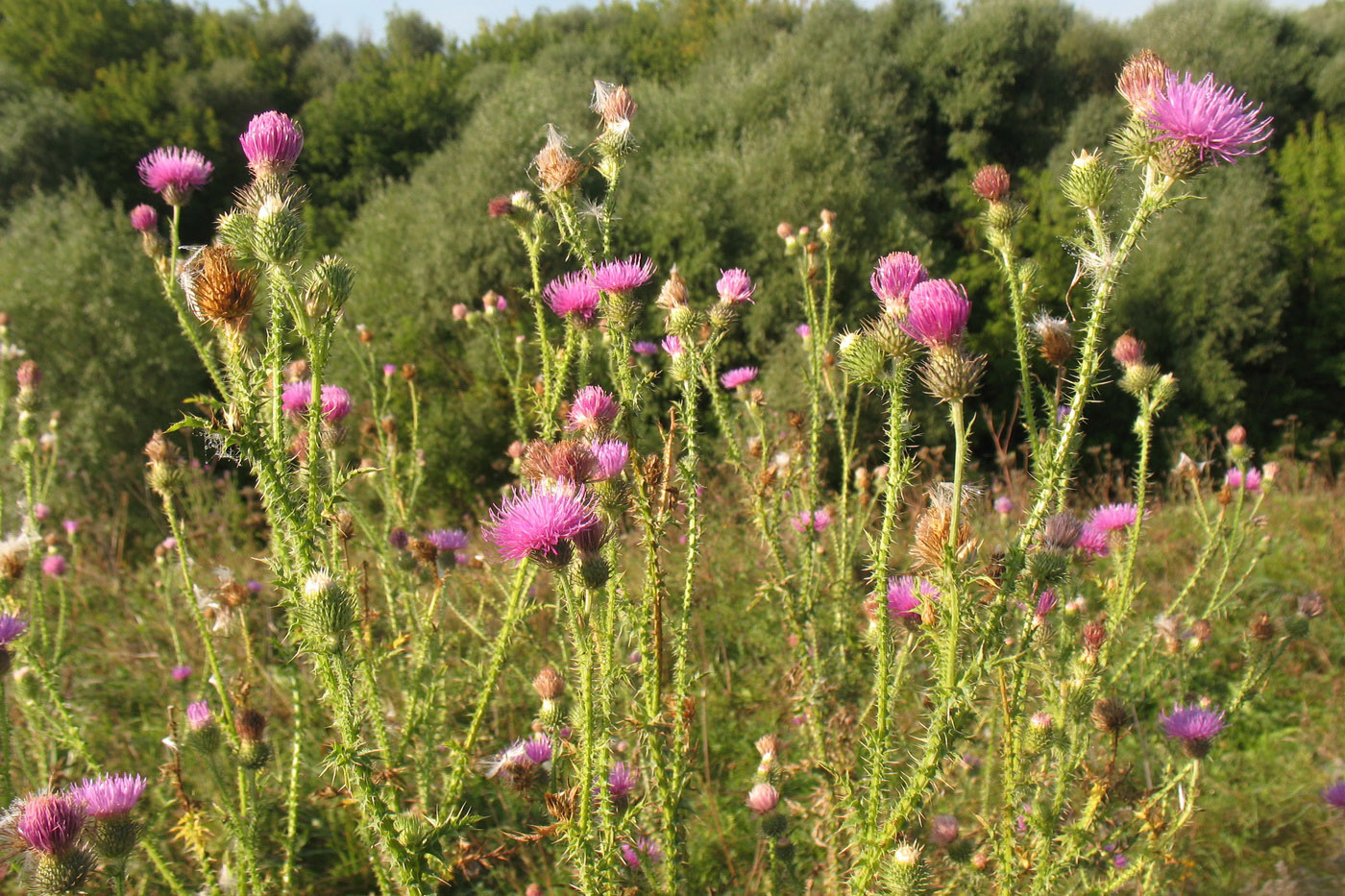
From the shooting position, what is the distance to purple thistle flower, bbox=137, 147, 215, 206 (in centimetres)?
231

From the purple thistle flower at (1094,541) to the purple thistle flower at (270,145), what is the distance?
6.83 ft

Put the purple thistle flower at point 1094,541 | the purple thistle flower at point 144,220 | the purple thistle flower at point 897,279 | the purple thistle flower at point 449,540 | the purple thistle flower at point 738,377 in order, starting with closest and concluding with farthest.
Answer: the purple thistle flower at point 897,279, the purple thistle flower at point 1094,541, the purple thistle flower at point 144,220, the purple thistle flower at point 449,540, the purple thistle flower at point 738,377

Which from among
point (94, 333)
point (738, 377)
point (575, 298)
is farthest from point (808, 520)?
point (94, 333)

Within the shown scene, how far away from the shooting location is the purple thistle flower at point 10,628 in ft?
6.48

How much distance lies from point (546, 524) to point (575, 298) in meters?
0.84

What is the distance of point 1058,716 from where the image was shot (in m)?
1.89

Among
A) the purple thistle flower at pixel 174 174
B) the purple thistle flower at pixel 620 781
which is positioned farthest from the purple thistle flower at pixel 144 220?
the purple thistle flower at pixel 620 781

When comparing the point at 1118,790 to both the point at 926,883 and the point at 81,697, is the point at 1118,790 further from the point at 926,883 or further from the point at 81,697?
the point at 81,697

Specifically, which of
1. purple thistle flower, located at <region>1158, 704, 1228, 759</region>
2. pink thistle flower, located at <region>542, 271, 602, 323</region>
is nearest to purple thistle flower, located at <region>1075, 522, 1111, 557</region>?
purple thistle flower, located at <region>1158, 704, 1228, 759</region>

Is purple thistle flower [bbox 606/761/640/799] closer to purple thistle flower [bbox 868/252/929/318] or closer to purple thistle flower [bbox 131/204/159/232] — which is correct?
purple thistle flower [bbox 868/252/929/318]

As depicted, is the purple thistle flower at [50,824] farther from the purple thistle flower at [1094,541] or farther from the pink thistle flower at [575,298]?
the purple thistle flower at [1094,541]

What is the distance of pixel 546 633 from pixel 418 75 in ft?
54.2

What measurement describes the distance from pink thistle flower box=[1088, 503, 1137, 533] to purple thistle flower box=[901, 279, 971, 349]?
4.41ft

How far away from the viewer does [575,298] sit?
79.9 inches
